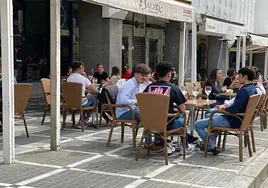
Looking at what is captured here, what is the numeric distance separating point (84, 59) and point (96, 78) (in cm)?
252

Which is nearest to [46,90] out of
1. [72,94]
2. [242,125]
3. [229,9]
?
[72,94]

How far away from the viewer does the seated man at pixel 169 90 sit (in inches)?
248

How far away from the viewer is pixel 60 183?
16.7ft

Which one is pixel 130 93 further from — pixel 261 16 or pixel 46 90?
pixel 261 16

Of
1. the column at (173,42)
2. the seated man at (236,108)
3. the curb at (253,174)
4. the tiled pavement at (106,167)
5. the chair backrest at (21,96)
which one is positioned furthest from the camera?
the column at (173,42)

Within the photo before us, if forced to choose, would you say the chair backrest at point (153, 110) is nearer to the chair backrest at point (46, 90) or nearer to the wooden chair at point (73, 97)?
the wooden chair at point (73, 97)

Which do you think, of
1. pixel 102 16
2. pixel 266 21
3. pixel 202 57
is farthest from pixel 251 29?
pixel 102 16

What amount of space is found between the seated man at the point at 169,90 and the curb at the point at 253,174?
1167 mm

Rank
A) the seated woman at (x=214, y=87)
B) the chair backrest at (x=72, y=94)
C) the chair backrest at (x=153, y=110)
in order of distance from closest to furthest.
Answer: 1. the chair backrest at (x=153, y=110)
2. the chair backrest at (x=72, y=94)
3. the seated woman at (x=214, y=87)

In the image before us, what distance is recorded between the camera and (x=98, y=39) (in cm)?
1320

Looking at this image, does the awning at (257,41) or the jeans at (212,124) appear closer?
the jeans at (212,124)

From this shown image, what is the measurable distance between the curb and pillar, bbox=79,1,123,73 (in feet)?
23.2

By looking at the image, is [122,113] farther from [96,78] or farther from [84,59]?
[84,59]

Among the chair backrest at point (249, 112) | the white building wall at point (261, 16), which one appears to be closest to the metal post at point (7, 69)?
the chair backrest at point (249, 112)
